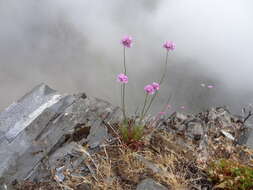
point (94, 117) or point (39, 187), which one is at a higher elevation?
point (94, 117)

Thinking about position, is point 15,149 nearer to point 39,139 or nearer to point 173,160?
point 39,139

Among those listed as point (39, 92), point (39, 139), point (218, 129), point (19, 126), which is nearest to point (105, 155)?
point (39, 139)

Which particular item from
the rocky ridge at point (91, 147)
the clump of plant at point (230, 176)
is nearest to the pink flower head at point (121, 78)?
the rocky ridge at point (91, 147)

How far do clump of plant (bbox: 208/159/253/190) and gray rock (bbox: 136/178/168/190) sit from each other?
28.3 inches

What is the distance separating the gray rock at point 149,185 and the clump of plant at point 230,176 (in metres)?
0.72

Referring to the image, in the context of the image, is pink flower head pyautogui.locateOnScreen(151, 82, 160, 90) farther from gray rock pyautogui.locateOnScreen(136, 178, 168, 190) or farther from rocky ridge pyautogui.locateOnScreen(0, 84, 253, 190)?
gray rock pyautogui.locateOnScreen(136, 178, 168, 190)

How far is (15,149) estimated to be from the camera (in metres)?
4.63

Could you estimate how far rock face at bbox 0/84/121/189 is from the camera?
4.37m

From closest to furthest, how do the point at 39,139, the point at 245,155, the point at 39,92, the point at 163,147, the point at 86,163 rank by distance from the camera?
the point at 86,163 < the point at 163,147 < the point at 39,139 < the point at 245,155 < the point at 39,92

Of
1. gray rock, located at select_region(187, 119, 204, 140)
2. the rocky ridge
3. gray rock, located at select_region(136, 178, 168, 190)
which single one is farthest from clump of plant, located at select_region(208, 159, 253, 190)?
gray rock, located at select_region(187, 119, 204, 140)

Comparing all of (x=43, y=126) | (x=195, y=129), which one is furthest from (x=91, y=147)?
(x=195, y=129)

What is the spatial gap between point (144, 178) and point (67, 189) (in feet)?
2.85

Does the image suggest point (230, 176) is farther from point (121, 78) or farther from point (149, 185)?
point (121, 78)

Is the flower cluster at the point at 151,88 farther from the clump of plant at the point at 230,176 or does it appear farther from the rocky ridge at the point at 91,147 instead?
the clump of plant at the point at 230,176
